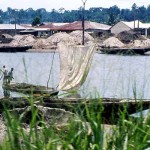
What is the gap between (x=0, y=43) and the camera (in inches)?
2948

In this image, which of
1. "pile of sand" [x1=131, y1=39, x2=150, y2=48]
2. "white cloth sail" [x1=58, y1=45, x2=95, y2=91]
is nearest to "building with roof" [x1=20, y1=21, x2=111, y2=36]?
"pile of sand" [x1=131, y1=39, x2=150, y2=48]

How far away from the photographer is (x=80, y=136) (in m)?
3.04

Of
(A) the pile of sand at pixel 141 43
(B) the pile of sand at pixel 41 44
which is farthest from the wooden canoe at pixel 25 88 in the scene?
(B) the pile of sand at pixel 41 44

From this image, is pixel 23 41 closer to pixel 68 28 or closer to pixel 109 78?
pixel 68 28

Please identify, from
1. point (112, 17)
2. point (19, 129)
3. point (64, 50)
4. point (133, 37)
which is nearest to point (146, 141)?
point (19, 129)

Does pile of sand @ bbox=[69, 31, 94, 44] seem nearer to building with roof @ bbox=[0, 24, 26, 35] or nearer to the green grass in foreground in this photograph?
building with roof @ bbox=[0, 24, 26, 35]

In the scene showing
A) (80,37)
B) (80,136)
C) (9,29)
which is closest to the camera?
(80,136)

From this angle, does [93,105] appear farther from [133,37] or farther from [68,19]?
[68,19]

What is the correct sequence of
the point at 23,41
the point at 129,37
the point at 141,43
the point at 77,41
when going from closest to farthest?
the point at 141,43, the point at 77,41, the point at 129,37, the point at 23,41

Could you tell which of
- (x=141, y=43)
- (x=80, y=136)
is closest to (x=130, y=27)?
(x=141, y=43)

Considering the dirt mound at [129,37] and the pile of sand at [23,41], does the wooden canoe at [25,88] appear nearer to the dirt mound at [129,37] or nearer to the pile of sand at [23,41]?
the dirt mound at [129,37]

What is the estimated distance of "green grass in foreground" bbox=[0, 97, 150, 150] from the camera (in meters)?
2.90

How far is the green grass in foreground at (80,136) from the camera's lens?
290 cm

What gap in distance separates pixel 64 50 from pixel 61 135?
76.8 ft
